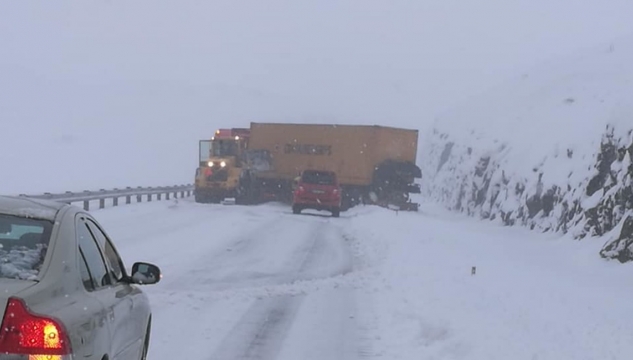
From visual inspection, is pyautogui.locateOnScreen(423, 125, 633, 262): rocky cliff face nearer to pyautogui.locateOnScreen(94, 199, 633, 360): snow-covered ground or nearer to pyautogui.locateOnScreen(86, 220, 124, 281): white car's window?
pyautogui.locateOnScreen(94, 199, 633, 360): snow-covered ground

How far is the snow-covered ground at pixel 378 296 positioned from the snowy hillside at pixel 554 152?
1135 millimetres

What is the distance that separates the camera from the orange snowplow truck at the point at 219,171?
1662 inches

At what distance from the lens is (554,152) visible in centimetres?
3034

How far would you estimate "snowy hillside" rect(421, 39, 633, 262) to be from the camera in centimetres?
2112

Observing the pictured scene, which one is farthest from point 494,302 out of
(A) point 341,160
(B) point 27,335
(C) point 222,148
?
(C) point 222,148

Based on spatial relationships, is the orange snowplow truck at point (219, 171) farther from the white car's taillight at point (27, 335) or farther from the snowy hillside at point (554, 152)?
the white car's taillight at point (27, 335)

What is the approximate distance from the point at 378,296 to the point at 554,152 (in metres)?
17.9

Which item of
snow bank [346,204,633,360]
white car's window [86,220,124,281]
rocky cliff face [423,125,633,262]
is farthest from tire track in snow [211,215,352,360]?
rocky cliff face [423,125,633,262]

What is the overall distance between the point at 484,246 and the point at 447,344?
44.4 ft

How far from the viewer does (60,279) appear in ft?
15.4

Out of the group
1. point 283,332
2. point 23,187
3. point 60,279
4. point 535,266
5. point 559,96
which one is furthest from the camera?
point 23,187

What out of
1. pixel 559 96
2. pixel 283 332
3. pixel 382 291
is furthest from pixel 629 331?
pixel 559 96

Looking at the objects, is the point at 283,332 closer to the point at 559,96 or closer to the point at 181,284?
the point at 181,284

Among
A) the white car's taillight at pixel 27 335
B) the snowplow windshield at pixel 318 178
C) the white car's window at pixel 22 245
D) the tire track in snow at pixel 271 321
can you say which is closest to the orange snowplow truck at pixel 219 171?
the snowplow windshield at pixel 318 178
